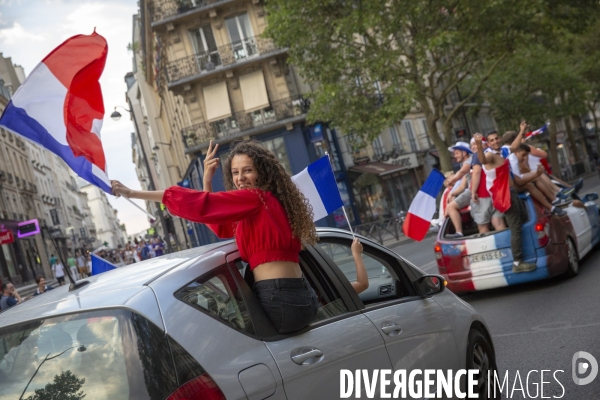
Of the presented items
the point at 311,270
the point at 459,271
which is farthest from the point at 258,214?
the point at 459,271

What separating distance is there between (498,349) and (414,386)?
306cm

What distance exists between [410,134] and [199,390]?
44.2 meters

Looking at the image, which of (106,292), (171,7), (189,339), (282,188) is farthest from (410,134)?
(189,339)

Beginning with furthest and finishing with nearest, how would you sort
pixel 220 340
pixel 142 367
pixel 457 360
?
pixel 457 360, pixel 220 340, pixel 142 367

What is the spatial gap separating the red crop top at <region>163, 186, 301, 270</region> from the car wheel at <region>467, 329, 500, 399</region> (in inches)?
66.0

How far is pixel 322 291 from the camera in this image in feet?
12.8

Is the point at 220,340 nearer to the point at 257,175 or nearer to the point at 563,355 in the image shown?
the point at 257,175

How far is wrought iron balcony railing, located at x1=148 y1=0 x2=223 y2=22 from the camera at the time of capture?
124 feet

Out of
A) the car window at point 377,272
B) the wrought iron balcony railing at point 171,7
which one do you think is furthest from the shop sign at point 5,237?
the car window at point 377,272

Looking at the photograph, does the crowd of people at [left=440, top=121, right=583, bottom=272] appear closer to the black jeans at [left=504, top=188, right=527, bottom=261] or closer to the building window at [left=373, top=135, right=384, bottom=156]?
the black jeans at [left=504, top=188, right=527, bottom=261]

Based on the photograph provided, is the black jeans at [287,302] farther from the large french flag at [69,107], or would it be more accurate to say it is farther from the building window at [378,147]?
the building window at [378,147]

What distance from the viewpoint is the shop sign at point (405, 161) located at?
4322 cm

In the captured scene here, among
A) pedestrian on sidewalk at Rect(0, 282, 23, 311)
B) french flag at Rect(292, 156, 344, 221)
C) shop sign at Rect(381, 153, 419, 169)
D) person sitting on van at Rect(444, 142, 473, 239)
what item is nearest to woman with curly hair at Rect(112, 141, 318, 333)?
french flag at Rect(292, 156, 344, 221)

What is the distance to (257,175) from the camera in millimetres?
3738
